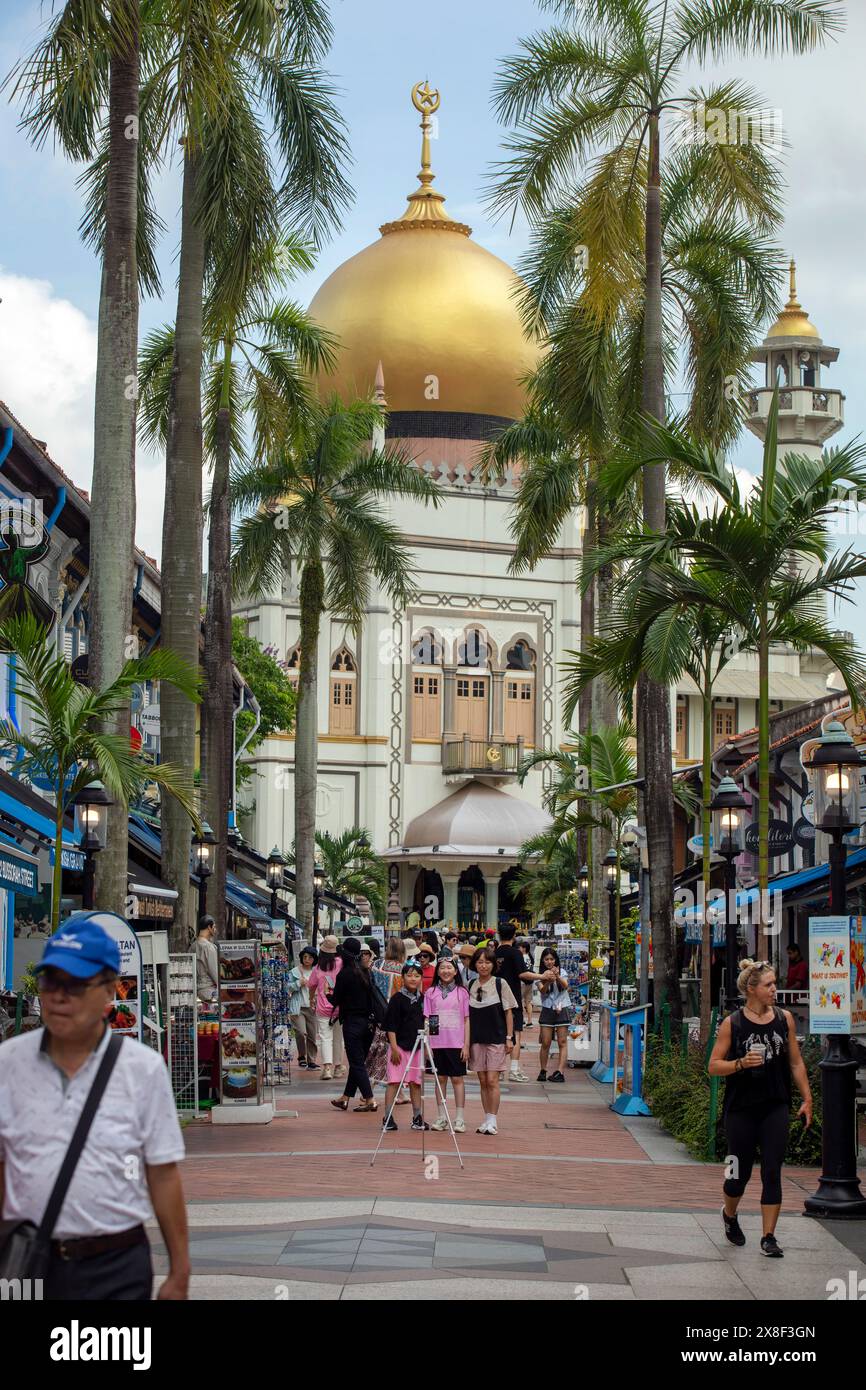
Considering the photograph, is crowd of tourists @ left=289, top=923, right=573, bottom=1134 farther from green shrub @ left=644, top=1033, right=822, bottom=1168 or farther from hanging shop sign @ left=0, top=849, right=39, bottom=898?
hanging shop sign @ left=0, top=849, right=39, bottom=898

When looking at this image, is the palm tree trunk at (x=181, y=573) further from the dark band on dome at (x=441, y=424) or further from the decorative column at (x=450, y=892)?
the dark band on dome at (x=441, y=424)

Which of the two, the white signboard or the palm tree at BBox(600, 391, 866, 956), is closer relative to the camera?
the white signboard

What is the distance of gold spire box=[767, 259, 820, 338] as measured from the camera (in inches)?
2904

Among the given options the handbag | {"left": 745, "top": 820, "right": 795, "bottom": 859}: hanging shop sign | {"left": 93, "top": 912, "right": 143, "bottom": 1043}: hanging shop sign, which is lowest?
the handbag

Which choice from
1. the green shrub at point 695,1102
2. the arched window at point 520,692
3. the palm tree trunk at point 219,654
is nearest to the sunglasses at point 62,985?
the green shrub at point 695,1102

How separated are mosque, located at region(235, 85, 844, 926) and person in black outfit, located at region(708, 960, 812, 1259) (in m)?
55.3

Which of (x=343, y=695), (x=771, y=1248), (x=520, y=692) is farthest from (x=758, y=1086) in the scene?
(x=520, y=692)

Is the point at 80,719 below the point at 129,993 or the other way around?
the other way around

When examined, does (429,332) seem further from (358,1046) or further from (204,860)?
(358,1046)

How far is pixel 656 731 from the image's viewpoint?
22.9 metres

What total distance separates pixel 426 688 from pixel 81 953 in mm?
64040

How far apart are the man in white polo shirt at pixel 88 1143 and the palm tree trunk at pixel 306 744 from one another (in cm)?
3453

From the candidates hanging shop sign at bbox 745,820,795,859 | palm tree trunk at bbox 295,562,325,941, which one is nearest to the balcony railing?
palm tree trunk at bbox 295,562,325,941
